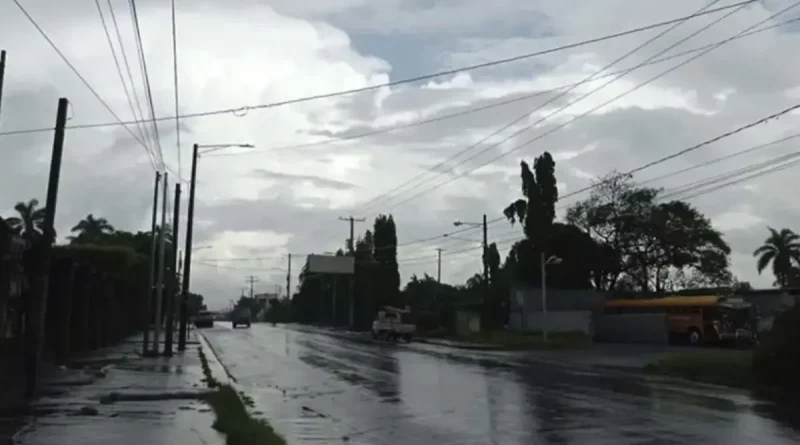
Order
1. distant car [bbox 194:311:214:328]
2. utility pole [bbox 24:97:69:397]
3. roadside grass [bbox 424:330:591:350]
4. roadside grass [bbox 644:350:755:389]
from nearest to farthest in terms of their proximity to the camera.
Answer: utility pole [bbox 24:97:69:397] → roadside grass [bbox 644:350:755:389] → roadside grass [bbox 424:330:591:350] → distant car [bbox 194:311:214:328]

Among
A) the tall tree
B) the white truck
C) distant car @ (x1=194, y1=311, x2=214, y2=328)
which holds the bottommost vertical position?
the white truck

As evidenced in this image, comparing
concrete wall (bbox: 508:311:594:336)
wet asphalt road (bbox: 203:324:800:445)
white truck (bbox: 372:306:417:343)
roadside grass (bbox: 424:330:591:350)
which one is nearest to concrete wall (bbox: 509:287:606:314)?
concrete wall (bbox: 508:311:594:336)

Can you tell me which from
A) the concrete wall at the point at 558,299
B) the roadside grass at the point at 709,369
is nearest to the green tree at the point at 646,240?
the concrete wall at the point at 558,299

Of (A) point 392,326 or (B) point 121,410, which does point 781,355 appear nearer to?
(B) point 121,410

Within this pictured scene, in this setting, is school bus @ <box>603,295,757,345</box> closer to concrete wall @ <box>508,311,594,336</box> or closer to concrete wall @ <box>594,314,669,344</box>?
concrete wall @ <box>594,314,669,344</box>

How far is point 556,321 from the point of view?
66750 mm

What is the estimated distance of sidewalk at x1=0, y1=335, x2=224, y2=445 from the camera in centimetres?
1437

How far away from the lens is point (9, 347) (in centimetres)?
2489

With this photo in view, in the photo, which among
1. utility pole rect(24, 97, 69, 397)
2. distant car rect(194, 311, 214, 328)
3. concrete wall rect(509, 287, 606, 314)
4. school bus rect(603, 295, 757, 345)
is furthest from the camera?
distant car rect(194, 311, 214, 328)

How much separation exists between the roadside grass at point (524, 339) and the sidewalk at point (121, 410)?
2699 cm

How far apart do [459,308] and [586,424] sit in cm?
5782

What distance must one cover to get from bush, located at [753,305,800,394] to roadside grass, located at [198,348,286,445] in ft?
46.2

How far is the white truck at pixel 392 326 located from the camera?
65125mm

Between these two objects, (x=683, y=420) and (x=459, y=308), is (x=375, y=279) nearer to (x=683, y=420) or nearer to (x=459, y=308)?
(x=459, y=308)
